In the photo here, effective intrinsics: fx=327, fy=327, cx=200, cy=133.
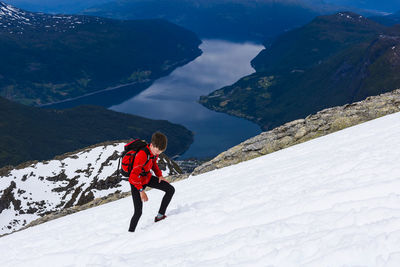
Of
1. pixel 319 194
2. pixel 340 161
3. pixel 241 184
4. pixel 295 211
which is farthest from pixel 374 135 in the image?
pixel 295 211

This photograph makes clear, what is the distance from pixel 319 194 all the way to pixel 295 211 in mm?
1222

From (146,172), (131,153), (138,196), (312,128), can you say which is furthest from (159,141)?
(312,128)

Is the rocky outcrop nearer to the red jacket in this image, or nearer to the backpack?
the red jacket

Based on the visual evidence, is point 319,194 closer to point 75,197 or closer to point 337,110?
point 337,110

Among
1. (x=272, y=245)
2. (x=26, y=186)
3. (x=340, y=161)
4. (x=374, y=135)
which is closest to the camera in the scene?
(x=272, y=245)

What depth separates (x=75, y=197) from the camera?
8856cm

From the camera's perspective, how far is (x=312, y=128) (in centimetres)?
2553

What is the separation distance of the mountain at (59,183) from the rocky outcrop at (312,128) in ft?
189

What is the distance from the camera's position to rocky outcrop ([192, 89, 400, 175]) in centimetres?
2459

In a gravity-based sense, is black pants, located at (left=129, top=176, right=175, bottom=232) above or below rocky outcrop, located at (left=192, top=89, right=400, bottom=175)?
above

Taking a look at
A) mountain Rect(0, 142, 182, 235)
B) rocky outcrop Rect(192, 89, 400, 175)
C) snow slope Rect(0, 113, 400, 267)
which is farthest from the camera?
mountain Rect(0, 142, 182, 235)

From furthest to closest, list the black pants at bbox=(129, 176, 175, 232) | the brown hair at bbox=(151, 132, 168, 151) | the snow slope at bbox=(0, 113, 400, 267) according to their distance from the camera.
A: the black pants at bbox=(129, 176, 175, 232) < the brown hair at bbox=(151, 132, 168, 151) < the snow slope at bbox=(0, 113, 400, 267)

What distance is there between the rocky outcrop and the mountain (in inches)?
2266

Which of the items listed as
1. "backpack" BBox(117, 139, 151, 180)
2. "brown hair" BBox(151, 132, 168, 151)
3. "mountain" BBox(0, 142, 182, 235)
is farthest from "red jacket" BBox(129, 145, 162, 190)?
"mountain" BBox(0, 142, 182, 235)
